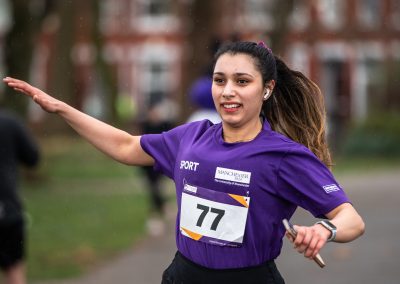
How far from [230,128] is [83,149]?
2812 cm

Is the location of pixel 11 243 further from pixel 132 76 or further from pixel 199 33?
pixel 132 76

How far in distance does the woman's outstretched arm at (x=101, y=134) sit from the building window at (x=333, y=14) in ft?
125

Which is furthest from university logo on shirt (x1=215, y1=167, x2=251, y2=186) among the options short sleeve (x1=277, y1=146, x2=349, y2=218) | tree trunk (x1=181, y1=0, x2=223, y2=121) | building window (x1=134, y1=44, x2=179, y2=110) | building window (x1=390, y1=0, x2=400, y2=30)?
building window (x1=134, y1=44, x2=179, y2=110)

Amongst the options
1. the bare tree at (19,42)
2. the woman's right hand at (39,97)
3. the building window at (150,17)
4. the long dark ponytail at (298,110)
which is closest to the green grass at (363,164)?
the bare tree at (19,42)

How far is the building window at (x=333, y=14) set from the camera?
4266cm

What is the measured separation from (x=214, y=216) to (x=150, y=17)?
145 feet

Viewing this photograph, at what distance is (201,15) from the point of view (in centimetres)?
2347

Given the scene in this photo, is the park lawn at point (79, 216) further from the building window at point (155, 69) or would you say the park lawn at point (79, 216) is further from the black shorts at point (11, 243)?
the building window at point (155, 69)

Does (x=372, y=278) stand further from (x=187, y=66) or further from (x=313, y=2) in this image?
(x=313, y=2)

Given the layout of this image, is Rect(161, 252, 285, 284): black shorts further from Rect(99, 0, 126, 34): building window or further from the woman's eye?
Rect(99, 0, 126, 34): building window

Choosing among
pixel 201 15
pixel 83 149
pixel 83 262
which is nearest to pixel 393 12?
pixel 83 149

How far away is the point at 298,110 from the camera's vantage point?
16.4 ft

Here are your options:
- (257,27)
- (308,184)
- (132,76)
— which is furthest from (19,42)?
(132,76)

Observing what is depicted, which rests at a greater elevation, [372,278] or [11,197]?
[11,197]
